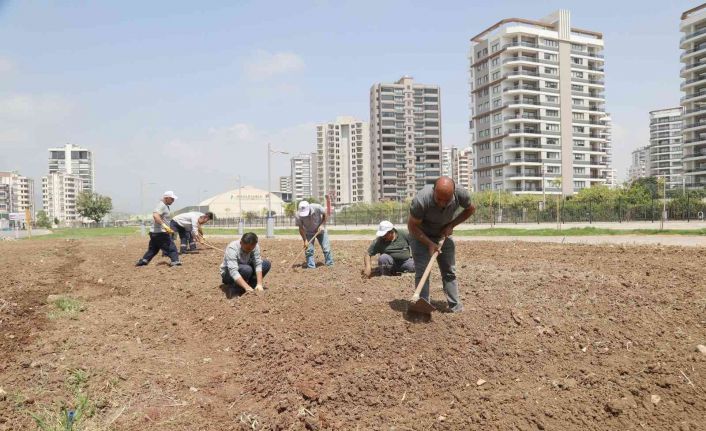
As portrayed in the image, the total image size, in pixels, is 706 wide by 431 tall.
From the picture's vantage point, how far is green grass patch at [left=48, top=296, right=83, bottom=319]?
678 centimetres

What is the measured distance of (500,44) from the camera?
2717 inches

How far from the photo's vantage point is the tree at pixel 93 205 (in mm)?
79000

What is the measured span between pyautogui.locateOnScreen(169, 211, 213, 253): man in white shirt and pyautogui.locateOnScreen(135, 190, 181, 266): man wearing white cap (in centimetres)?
145

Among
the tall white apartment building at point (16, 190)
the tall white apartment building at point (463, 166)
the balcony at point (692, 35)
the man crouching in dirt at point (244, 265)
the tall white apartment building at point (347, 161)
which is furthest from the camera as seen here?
the tall white apartment building at point (463, 166)

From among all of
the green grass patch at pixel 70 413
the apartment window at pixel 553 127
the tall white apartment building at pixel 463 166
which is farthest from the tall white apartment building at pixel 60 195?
the green grass patch at pixel 70 413

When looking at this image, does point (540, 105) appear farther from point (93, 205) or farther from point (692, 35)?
point (93, 205)

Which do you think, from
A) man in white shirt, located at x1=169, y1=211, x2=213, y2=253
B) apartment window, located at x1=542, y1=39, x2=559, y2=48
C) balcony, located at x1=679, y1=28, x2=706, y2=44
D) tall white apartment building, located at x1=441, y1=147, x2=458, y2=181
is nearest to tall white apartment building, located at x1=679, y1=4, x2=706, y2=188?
balcony, located at x1=679, y1=28, x2=706, y2=44

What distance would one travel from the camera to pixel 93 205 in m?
79.2

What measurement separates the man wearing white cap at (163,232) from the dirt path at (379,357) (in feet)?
11.9

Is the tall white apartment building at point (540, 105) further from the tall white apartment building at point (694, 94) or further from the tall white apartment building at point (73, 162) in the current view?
the tall white apartment building at point (73, 162)

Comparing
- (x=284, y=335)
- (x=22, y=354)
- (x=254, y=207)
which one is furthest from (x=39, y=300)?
(x=254, y=207)

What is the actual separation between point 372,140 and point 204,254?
100719mm

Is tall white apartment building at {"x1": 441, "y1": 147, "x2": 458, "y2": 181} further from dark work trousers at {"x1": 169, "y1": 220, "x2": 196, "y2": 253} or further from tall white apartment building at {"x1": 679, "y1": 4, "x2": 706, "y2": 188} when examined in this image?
dark work trousers at {"x1": 169, "y1": 220, "x2": 196, "y2": 253}

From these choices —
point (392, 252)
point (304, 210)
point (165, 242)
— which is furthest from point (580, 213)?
point (392, 252)
